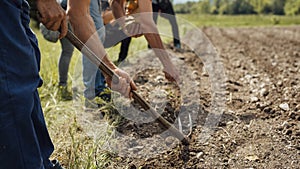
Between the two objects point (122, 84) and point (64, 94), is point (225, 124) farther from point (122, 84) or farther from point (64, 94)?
point (64, 94)

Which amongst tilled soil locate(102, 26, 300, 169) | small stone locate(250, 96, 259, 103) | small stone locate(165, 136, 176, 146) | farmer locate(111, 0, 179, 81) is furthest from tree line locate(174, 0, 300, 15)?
small stone locate(165, 136, 176, 146)

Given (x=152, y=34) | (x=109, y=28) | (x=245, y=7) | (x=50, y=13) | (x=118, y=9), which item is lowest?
(x=245, y=7)

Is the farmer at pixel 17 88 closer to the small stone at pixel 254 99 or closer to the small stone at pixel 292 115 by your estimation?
the small stone at pixel 292 115

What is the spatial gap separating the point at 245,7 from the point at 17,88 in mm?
40185

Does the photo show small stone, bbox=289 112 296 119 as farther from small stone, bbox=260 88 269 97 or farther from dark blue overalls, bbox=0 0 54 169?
dark blue overalls, bbox=0 0 54 169

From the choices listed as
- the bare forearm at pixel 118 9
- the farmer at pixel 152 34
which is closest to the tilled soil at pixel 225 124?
the farmer at pixel 152 34

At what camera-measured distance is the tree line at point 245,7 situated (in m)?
33.2

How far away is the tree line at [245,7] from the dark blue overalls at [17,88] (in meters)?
33.0

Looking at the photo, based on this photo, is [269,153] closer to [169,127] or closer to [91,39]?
[169,127]

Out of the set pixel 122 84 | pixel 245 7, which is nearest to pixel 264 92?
pixel 122 84

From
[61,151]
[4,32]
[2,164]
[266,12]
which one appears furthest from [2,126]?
[266,12]

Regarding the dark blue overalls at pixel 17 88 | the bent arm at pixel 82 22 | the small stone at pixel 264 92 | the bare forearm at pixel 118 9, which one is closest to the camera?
the dark blue overalls at pixel 17 88

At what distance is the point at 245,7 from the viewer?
1532 inches

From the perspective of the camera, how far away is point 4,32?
111cm
